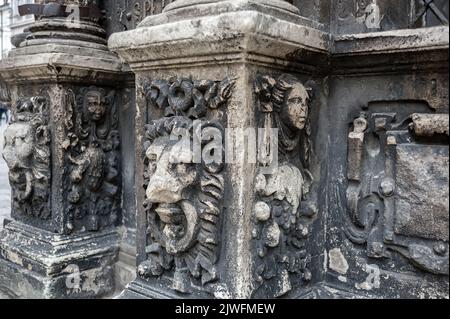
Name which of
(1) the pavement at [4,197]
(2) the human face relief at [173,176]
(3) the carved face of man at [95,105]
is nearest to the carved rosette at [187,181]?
(2) the human face relief at [173,176]

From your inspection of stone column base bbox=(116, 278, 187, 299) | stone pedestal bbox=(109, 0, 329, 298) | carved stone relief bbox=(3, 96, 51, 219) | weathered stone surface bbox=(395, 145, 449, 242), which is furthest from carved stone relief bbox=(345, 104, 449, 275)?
carved stone relief bbox=(3, 96, 51, 219)

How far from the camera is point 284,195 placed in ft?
5.87

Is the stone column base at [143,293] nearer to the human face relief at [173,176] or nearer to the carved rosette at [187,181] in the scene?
A: the carved rosette at [187,181]

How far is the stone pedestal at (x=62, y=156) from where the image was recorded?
2.49m

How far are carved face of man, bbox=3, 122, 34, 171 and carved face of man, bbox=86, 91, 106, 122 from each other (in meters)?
0.34

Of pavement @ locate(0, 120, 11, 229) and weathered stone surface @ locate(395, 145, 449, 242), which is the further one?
pavement @ locate(0, 120, 11, 229)

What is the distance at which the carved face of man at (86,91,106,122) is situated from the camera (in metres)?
2.61

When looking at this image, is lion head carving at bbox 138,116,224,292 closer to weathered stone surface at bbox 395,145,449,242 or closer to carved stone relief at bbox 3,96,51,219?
weathered stone surface at bbox 395,145,449,242

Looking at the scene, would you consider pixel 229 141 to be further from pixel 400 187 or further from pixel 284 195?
pixel 400 187

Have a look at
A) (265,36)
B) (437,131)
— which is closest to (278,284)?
(437,131)

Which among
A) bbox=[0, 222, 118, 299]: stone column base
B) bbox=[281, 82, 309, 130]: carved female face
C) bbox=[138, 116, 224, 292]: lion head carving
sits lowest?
bbox=[0, 222, 118, 299]: stone column base

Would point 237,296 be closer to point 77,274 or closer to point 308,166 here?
point 308,166

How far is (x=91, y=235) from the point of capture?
105 inches

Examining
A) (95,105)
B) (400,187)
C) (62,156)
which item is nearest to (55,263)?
(62,156)
